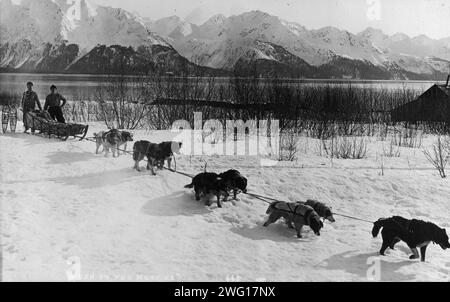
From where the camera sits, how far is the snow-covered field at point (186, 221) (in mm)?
5902

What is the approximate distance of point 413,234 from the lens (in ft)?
21.4

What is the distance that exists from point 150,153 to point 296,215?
4009mm

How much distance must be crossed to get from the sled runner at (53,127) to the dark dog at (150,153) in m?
3.65

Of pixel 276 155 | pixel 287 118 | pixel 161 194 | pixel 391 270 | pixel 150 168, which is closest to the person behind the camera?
pixel 391 270

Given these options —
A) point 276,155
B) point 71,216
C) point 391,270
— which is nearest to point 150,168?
point 71,216

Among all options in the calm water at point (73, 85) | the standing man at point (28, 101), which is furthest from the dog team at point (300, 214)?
the calm water at point (73, 85)

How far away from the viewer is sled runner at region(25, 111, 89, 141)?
41.4ft

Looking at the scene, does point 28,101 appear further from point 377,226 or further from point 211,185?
point 377,226

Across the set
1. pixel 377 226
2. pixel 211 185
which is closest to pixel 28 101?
pixel 211 185

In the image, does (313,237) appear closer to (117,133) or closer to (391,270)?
(391,270)

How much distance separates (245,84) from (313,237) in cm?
1509

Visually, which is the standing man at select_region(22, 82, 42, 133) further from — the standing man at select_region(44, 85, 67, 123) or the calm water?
the calm water

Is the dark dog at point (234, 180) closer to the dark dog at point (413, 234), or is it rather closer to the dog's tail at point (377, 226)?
the dog's tail at point (377, 226)

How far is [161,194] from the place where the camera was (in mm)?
8820
